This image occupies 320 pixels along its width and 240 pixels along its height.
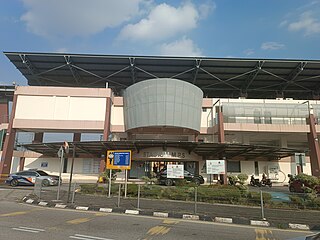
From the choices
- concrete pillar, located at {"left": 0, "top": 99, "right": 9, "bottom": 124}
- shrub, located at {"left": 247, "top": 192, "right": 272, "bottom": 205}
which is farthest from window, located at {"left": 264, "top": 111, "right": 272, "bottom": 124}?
concrete pillar, located at {"left": 0, "top": 99, "right": 9, "bottom": 124}

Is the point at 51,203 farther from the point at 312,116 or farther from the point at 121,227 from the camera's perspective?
the point at 312,116

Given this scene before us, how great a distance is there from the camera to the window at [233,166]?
34.6m

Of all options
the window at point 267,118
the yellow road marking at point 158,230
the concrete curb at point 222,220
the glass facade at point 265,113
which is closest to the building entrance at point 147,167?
the glass facade at point 265,113

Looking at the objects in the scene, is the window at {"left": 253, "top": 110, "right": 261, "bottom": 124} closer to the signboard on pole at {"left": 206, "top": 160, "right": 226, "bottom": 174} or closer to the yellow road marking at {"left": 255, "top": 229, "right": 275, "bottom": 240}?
the signboard on pole at {"left": 206, "top": 160, "right": 226, "bottom": 174}

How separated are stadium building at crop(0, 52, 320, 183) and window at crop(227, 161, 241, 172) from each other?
134 millimetres

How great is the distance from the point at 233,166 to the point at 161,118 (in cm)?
1284

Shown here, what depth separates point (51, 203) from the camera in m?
13.1

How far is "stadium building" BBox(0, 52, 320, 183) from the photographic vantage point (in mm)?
30500

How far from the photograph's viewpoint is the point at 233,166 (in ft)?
114

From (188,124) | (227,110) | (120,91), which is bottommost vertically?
(188,124)

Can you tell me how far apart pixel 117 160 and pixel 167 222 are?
5.29 meters

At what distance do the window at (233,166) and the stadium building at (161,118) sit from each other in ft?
0.44

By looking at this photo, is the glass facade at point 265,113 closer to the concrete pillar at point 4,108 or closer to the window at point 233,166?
the window at point 233,166

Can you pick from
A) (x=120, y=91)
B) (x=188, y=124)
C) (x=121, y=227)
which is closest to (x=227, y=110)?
(x=188, y=124)
